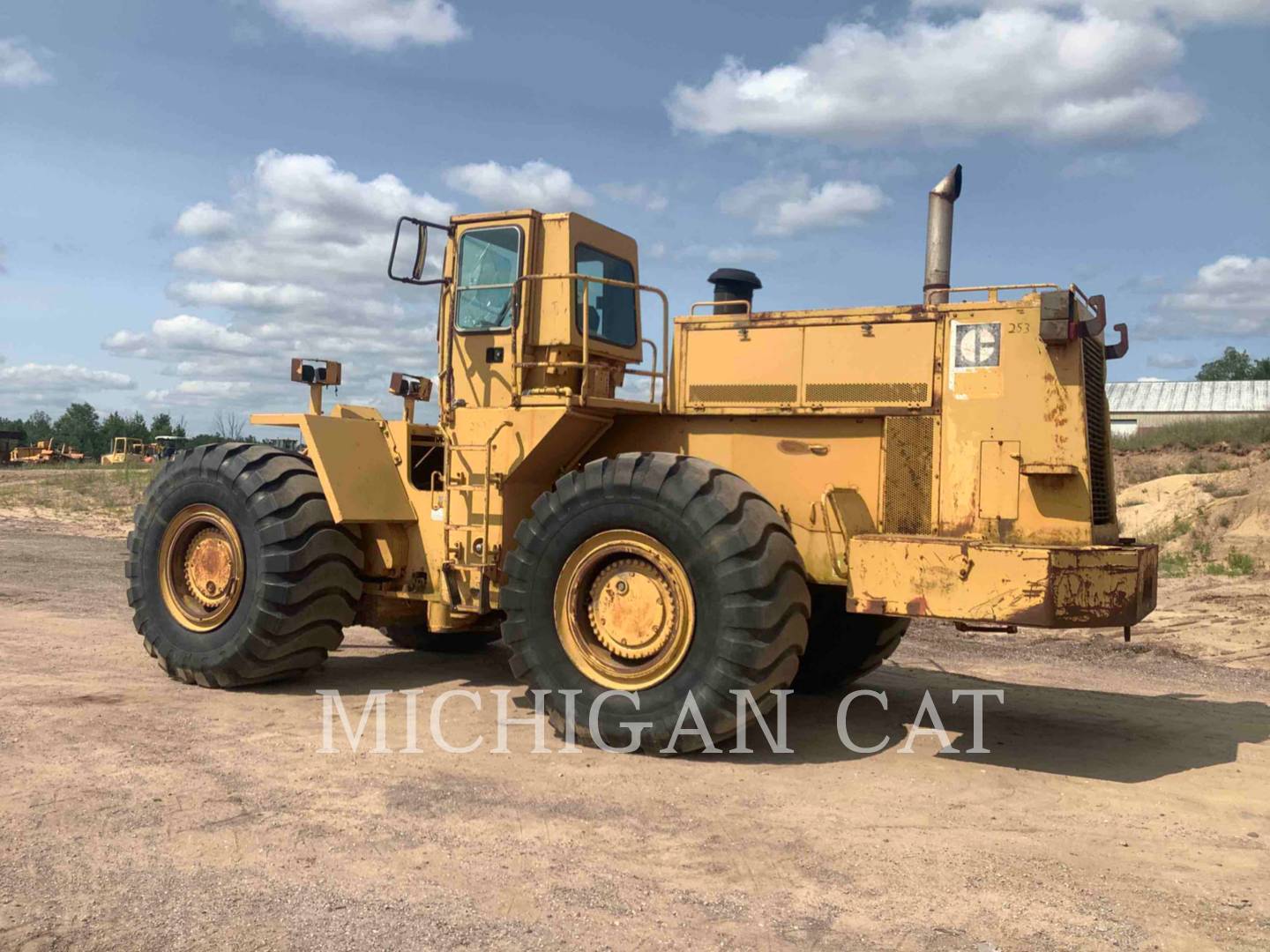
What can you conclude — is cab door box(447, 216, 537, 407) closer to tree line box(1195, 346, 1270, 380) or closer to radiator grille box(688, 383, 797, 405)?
radiator grille box(688, 383, 797, 405)

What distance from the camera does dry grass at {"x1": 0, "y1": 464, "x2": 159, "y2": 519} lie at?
91.0ft

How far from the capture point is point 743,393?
7316mm

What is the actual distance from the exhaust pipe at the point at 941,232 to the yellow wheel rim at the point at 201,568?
17.4 feet

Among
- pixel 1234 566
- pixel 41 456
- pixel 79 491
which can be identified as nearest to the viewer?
pixel 1234 566

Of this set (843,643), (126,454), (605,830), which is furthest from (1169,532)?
(126,454)

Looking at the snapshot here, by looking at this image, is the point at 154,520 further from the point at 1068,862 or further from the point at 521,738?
the point at 1068,862

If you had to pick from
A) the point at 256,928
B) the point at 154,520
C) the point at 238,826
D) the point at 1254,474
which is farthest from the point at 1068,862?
the point at 1254,474

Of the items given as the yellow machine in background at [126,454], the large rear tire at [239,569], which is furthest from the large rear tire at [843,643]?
the yellow machine in background at [126,454]

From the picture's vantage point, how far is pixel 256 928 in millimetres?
3924

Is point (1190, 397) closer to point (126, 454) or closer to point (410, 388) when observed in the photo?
point (126, 454)

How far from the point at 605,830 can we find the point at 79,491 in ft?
103

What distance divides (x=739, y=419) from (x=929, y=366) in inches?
51.0

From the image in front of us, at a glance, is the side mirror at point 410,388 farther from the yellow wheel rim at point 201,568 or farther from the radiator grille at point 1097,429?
the radiator grille at point 1097,429

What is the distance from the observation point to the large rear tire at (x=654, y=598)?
20.3 ft
